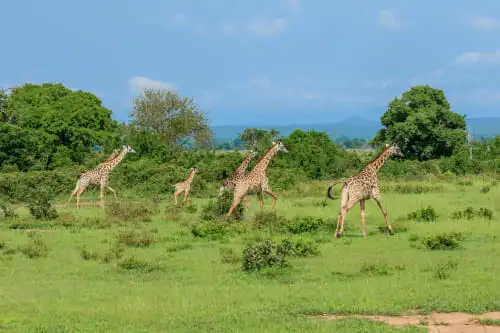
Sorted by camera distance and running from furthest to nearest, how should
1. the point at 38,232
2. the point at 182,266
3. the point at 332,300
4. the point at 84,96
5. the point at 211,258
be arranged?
the point at 84,96, the point at 38,232, the point at 211,258, the point at 182,266, the point at 332,300

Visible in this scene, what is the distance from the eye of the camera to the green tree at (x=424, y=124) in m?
38.9

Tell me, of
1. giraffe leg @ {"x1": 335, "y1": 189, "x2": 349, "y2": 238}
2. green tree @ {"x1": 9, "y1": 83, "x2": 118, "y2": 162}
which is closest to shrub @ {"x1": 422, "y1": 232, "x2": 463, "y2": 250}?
giraffe leg @ {"x1": 335, "y1": 189, "x2": 349, "y2": 238}

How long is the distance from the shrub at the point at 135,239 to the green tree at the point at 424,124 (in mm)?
26375

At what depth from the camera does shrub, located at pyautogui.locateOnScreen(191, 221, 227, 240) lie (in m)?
15.4

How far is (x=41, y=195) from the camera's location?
18.8 m

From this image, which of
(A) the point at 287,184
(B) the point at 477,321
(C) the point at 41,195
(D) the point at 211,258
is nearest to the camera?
(B) the point at 477,321

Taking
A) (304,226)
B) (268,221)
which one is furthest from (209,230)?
(304,226)

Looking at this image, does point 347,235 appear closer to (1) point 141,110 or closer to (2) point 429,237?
(2) point 429,237

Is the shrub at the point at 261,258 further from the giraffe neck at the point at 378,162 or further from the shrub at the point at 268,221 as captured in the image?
the giraffe neck at the point at 378,162

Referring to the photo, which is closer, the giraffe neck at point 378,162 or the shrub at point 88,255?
the shrub at point 88,255

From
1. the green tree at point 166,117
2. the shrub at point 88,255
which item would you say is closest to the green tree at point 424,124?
the green tree at point 166,117

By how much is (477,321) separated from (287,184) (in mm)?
19643

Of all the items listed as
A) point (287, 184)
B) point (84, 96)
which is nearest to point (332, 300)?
point (287, 184)

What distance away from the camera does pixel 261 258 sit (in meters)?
11.3
